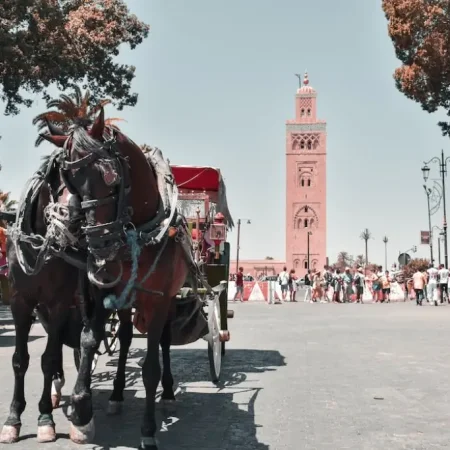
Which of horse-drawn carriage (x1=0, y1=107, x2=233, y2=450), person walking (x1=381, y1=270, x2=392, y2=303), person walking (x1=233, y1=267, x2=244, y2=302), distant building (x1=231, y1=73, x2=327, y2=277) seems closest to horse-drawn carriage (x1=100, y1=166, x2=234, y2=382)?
horse-drawn carriage (x1=0, y1=107, x2=233, y2=450)

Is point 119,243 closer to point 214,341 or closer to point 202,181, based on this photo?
point 214,341

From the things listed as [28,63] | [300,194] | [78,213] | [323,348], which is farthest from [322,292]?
[300,194]

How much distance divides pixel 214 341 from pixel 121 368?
136 centimetres

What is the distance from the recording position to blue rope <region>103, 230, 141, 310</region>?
4691mm

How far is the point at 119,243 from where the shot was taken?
4.52 meters

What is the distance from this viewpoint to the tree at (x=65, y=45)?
19859mm

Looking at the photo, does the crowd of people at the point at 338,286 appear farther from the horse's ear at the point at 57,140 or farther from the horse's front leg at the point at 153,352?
the horse's ear at the point at 57,140

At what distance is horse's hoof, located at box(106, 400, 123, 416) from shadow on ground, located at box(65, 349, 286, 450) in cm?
6

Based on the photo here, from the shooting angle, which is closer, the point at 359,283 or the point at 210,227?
the point at 210,227

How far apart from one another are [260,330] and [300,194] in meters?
99.8

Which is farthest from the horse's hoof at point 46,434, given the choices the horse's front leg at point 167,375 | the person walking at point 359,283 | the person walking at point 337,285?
the person walking at point 337,285

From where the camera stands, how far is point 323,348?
11.3 metres

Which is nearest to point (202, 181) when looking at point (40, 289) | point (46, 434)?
point (40, 289)

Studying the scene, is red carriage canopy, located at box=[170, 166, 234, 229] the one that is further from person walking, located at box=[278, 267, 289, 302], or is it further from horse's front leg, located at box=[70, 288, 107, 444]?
person walking, located at box=[278, 267, 289, 302]
